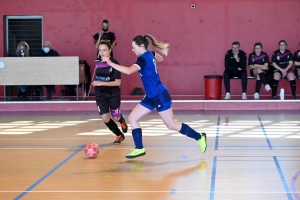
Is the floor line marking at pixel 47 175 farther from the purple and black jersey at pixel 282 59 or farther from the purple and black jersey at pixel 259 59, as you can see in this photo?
the purple and black jersey at pixel 282 59

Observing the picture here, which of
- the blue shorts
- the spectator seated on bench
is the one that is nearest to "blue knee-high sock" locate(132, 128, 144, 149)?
the blue shorts

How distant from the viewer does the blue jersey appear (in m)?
6.73

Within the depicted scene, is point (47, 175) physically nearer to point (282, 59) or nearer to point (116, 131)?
point (116, 131)

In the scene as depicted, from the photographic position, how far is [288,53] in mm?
13836

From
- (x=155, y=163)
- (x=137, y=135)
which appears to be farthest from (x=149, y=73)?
(x=155, y=163)

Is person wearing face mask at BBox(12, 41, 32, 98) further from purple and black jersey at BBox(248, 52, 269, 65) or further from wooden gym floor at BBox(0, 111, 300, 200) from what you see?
purple and black jersey at BBox(248, 52, 269, 65)

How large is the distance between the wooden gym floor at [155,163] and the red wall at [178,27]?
4.73 metres

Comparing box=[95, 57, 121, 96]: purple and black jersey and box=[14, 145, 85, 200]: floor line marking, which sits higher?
box=[95, 57, 121, 96]: purple and black jersey

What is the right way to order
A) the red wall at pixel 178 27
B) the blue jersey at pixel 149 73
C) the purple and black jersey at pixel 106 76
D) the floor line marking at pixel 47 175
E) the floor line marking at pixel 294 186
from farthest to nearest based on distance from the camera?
the red wall at pixel 178 27, the purple and black jersey at pixel 106 76, the blue jersey at pixel 149 73, the floor line marking at pixel 47 175, the floor line marking at pixel 294 186

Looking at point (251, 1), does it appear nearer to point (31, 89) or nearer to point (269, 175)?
point (31, 89)

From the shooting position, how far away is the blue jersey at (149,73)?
6.73 m

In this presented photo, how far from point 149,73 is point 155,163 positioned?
106 centimetres

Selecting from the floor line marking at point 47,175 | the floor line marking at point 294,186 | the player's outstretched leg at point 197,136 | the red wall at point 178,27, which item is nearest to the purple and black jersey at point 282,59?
the red wall at point 178,27

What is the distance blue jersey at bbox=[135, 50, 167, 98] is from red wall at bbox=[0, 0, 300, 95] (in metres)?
8.81
